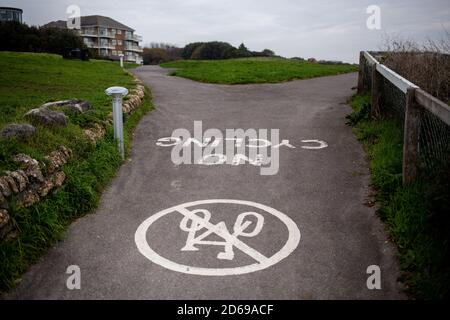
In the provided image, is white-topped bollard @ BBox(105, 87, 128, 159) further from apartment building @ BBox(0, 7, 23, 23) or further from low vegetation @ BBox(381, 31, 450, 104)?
apartment building @ BBox(0, 7, 23, 23)

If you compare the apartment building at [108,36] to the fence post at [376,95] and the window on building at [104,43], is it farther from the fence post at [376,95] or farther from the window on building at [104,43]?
the fence post at [376,95]

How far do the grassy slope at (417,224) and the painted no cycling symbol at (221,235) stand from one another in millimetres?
1188

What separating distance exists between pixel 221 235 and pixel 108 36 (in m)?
97.4

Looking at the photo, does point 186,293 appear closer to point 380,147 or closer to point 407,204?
point 407,204

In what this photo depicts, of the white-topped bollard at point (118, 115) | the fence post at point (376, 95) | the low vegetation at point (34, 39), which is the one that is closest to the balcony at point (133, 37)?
the low vegetation at point (34, 39)

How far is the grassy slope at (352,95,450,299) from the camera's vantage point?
3.60 m

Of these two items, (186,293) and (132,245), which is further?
(132,245)

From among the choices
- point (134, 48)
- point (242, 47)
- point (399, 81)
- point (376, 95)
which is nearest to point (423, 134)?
point (399, 81)

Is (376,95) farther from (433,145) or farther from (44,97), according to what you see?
(44,97)

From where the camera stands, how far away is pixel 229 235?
4836mm

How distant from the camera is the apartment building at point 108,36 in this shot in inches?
3556
